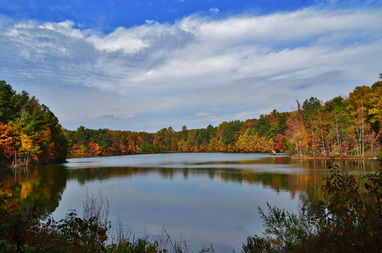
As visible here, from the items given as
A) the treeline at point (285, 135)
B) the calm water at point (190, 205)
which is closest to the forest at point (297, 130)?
the treeline at point (285, 135)

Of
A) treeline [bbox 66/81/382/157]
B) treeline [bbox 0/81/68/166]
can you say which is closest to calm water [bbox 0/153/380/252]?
treeline [bbox 0/81/68/166]

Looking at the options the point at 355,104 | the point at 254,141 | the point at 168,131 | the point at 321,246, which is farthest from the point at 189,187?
the point at 168,131

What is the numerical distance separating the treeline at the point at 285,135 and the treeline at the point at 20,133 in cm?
4618

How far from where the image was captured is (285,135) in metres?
86.7

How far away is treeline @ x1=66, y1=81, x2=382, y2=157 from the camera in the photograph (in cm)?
5125

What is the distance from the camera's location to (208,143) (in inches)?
→ 5999

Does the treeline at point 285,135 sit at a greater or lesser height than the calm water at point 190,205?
greater

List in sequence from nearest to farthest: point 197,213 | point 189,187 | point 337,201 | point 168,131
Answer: point 337,201, point 197,213, point 189,187, point 168,131

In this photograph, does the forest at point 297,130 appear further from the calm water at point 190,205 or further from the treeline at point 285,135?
the calm water at point 190,205

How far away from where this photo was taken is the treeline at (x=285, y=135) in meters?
51.2

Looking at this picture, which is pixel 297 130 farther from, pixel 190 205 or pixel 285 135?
pixel 190 205

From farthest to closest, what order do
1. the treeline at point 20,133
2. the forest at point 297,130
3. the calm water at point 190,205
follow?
1. the forest at point 297,130
2. the treeline at point 20,133
3. the calm water at point 190,205

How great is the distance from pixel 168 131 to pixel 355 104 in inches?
4873

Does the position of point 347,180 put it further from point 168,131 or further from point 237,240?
point 168,131
